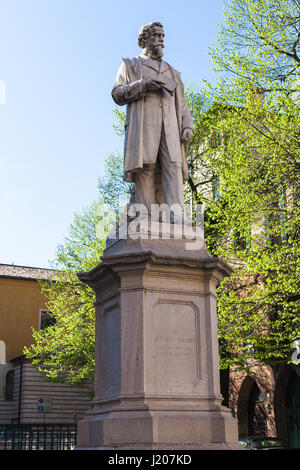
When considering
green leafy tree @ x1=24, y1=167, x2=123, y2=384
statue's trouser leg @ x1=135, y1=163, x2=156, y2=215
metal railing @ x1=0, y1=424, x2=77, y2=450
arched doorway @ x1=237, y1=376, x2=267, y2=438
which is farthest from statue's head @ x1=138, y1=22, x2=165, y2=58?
arched doorway @ x1=237, y1=376, x2=267, y2=438

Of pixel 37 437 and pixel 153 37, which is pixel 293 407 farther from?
pixel 153 37

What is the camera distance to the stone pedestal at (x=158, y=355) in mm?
6684

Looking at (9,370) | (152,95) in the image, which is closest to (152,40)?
(152,95)

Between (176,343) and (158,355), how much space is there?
0.98ft

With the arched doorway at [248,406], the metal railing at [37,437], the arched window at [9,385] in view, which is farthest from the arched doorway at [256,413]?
the arched window at [9,385]

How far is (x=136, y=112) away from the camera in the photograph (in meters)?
8.51

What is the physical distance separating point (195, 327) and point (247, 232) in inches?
435

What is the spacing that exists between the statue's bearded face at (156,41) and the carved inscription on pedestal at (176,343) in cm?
391

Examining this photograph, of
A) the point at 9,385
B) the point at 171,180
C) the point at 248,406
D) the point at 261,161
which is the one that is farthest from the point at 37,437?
the point at 9,385

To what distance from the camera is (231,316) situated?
60.2ft

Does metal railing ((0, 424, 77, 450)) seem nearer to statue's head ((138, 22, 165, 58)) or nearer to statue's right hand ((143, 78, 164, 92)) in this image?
statue's right hand ((143, 78, 164, 92))

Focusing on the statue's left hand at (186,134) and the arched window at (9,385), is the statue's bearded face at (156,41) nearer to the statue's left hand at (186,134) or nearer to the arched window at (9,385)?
the statue's left hand at (186,134)

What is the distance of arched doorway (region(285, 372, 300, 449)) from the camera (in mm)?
25730
